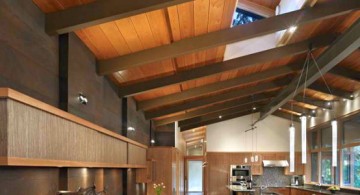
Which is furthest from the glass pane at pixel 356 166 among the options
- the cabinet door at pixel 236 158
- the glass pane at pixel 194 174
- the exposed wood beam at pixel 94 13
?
the glass pane at pixel 194 174

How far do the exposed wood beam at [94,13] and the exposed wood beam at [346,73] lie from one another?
5.45 m

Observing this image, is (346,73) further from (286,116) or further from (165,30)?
(286,116)

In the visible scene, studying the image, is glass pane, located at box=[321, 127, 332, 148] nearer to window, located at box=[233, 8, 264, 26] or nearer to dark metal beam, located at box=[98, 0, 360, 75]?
window, located at box=[233, 8, 264, 26]

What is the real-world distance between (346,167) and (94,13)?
29.0 ft

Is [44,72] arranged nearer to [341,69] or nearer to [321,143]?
[341,69]

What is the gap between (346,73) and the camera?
780cm

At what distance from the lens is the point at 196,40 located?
Answer: 16.2ft

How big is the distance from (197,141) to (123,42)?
49.8ft

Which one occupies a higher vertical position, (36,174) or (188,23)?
(188,23)

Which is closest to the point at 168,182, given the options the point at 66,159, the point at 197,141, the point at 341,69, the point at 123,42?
the point at 341,69

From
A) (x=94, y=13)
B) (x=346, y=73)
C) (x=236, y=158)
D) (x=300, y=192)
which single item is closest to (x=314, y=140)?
(x=300, y=192)

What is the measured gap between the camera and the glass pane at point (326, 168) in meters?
11.6

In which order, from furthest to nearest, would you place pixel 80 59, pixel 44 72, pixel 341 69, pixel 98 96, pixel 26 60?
pixel 341 69 → pixel 98 96 → pixel 80 59 → pixel 44 72 → pixel 26 60

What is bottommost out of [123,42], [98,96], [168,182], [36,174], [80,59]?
[168,182]
